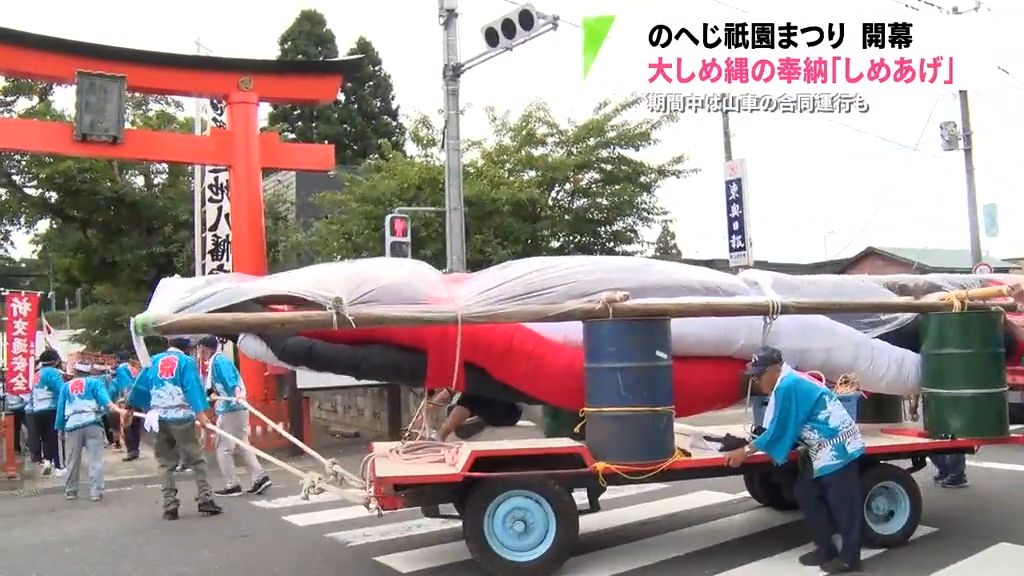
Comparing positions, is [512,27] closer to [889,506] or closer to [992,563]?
[889,506]

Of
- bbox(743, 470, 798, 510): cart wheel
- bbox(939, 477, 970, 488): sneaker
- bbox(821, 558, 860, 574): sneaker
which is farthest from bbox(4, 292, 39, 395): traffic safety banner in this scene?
bbox(939, 477, 970, 488): sneaker

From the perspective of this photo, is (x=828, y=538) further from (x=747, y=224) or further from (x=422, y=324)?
(x=747, y=224)

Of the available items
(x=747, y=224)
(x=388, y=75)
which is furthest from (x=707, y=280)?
(x=388, y=75)

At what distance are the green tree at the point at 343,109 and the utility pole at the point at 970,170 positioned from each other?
1977 centimetres

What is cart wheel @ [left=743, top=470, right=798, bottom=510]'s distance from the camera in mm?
7867

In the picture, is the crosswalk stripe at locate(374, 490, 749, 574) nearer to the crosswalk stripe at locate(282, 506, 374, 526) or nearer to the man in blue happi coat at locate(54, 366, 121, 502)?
the crosswalk stripe at locate(282, 506, 374, 526)

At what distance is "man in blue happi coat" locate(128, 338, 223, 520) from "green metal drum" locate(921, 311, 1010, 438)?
646 cm

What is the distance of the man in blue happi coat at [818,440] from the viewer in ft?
19.8

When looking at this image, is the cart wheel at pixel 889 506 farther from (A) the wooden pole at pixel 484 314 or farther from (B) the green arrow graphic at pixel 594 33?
(B) the green arrow graphic at pixel 594 33

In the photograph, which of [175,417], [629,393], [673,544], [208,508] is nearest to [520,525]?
[629,393]

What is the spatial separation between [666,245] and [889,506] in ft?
Answer: 45.3

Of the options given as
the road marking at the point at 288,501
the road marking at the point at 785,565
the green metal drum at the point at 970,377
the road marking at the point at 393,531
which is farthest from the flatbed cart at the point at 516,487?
the road marking at the point at 288,501

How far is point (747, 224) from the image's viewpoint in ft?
51.1

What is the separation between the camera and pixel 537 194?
1529 cm
